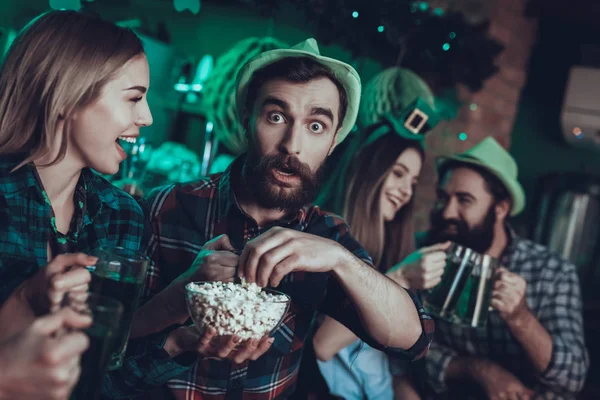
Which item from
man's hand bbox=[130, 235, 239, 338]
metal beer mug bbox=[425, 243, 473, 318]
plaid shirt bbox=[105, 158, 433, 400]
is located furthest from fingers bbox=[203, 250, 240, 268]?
metal beer mug bbox=[425, 243, 473, 318]

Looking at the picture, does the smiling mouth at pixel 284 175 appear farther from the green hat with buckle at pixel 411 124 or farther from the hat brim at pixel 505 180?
the hat brim at pixel 505 180

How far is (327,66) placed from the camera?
1555mm

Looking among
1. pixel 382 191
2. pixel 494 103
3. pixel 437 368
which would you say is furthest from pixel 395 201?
pixel 494 103

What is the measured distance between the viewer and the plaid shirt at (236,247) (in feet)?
4.93

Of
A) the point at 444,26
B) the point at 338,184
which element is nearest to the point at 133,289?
the point at 338,184

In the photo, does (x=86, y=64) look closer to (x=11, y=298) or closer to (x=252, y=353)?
(x=11, y=298)

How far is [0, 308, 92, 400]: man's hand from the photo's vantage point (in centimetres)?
67

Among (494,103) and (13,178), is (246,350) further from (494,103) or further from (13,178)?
(494,103)

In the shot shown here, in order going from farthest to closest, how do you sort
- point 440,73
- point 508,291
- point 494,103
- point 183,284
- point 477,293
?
point 494,103 → point 440,73 → point 508,291 → point 477,293 → point 183,284

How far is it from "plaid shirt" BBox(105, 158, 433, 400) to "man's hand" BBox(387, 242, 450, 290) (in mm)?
260

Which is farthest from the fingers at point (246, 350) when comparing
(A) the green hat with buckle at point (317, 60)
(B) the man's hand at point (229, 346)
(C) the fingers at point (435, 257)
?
(C) the fingers at point (435, 257)

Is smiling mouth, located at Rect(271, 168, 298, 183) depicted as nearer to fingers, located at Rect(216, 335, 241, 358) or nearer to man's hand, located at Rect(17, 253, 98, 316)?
fingers, located at Rect(216, 335, 241, 358)

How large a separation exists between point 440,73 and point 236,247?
77.3 inches

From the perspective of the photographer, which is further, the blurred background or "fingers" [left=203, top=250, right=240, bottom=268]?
the blurred background
